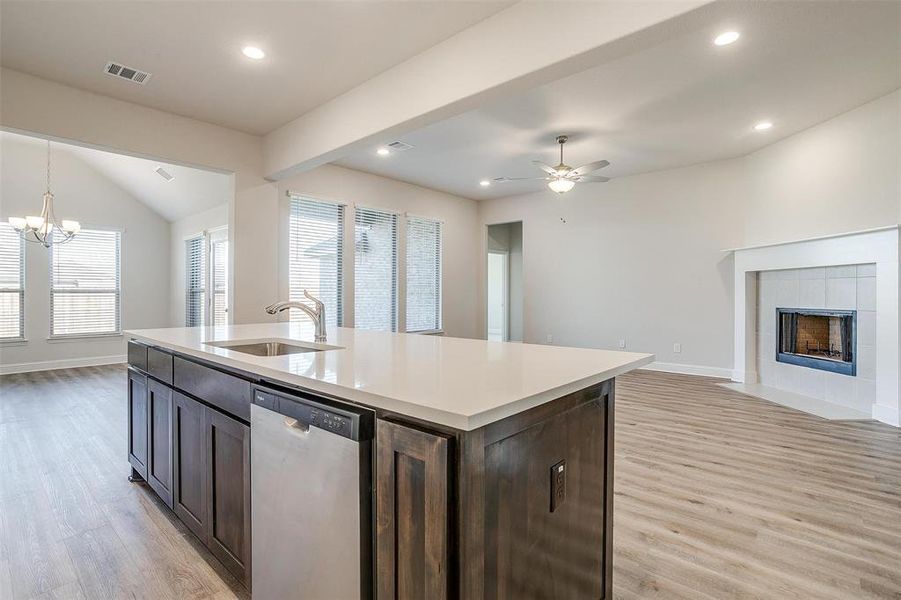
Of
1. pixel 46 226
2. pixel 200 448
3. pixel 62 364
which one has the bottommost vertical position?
pixel 62 364

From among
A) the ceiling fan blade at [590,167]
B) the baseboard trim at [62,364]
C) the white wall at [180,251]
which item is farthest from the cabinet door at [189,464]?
the baseboard trim at [62,364]

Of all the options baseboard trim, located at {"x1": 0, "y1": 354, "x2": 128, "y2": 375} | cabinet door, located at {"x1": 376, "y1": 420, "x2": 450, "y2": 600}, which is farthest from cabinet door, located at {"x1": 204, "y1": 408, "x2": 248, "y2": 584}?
baseboard trim, located at {"x1": 0, "y1": 354, "x2": 128, "y2": 375}

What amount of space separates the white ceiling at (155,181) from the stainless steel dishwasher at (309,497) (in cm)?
497

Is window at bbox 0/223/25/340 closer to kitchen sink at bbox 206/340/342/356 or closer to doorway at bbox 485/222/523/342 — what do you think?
kitchen sink at bbox 206/340/342/356

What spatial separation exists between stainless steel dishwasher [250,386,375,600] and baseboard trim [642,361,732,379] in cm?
540

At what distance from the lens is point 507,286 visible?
989 cm

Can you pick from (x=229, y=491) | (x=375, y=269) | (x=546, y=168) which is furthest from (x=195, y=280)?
(x=229, y=491)

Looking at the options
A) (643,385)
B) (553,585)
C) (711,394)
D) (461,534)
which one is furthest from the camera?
(643,385)

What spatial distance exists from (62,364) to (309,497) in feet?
26.2

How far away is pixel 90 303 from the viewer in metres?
7.22

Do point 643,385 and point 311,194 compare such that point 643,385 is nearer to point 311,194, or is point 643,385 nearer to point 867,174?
point 867,174

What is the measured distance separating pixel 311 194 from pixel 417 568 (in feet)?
17.7

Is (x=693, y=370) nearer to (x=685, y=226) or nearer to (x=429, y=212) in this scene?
(x=685, y=226)

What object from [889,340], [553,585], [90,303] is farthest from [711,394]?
[90,303]
